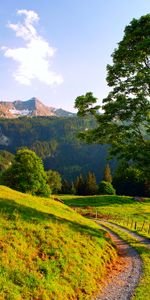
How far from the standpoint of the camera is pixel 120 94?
39.0 m

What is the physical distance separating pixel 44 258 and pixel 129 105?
20378mm

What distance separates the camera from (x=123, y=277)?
89.6ft

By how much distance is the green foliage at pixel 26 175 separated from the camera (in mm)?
89312

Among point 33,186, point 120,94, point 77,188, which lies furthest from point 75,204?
point 120,94

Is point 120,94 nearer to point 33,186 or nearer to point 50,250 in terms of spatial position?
point 50,250

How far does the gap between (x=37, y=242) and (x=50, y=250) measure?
113 cm

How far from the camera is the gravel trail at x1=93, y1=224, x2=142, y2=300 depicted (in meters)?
22.6

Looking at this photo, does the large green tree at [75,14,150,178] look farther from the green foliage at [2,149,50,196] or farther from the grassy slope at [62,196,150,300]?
the green foliage at [2,149,50,196]

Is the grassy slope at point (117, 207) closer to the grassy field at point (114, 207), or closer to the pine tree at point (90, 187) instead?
the grassy field at point (114, 207)

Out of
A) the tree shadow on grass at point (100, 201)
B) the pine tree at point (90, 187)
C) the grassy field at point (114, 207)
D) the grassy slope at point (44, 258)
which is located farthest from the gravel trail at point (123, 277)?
the pine tree at point (90, 187)

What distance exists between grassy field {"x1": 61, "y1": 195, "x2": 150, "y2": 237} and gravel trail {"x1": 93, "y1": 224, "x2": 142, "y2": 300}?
1685 inches

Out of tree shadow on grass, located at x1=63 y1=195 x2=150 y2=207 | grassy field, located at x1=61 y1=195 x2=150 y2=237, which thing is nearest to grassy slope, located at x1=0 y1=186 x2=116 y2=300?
grassy field, located at x1=61 y1=195 x2=150 y2=237

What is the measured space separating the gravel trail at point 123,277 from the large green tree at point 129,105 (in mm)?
9110

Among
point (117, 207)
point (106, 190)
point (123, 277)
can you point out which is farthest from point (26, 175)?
point (123, 277)
